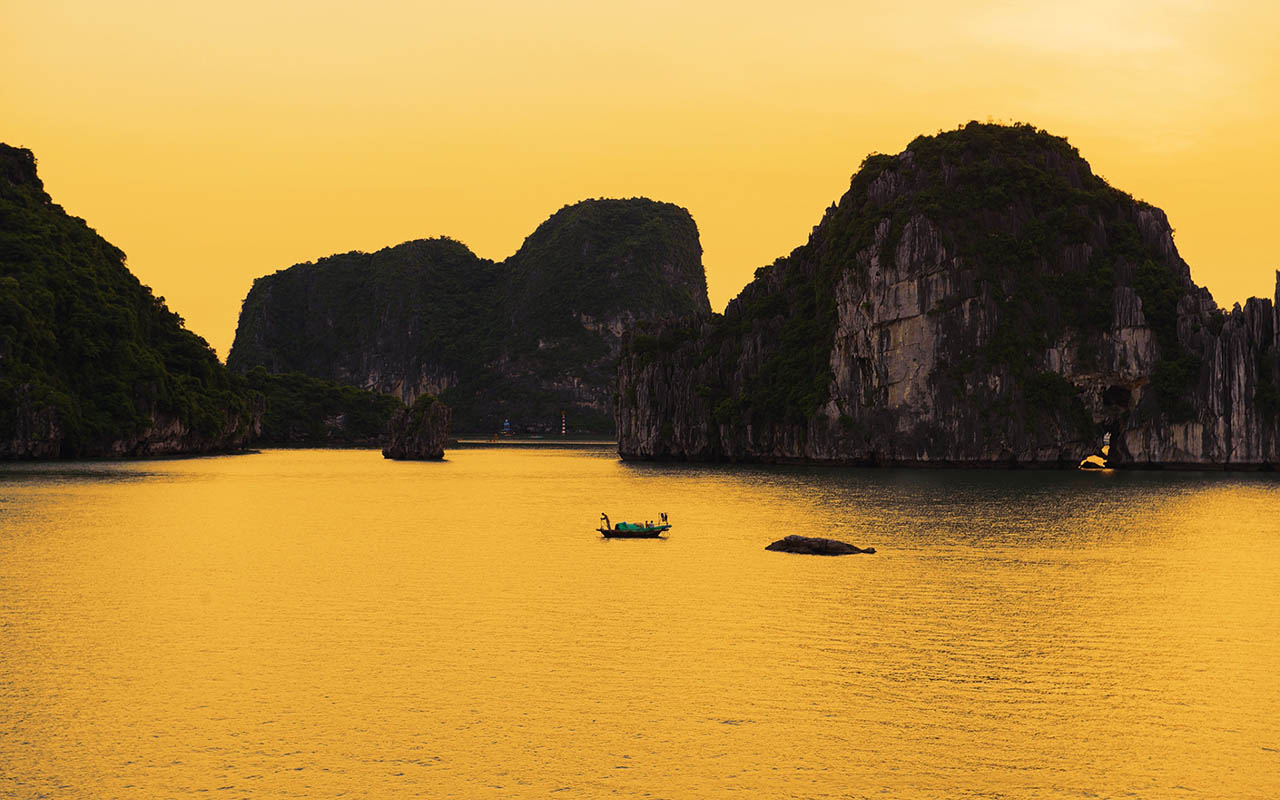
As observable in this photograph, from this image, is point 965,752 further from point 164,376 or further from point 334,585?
point 164,376

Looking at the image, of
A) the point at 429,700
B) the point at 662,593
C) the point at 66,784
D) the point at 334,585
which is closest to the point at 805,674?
the point at 429,700

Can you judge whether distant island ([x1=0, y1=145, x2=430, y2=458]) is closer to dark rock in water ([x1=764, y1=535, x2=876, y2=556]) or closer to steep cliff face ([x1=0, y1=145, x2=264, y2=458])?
steep cliff face ([x1=0, y1=145, x2=264, y2=458])

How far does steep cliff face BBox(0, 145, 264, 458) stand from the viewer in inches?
4870

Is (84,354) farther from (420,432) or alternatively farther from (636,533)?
(636,533)

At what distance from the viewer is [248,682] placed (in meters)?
25.2

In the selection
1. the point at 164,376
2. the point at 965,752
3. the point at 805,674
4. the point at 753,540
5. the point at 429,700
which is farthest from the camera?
the point at 164,376

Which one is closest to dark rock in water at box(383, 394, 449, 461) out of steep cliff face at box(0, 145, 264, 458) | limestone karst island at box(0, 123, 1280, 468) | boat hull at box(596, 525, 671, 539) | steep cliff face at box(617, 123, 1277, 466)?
steep cliff face at box(0, 145, 264, 458)

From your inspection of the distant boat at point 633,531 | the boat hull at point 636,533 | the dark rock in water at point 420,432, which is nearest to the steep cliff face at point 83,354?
the dark rock in water at point 420,432

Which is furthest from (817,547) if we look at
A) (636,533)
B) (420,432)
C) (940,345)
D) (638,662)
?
(420,432)

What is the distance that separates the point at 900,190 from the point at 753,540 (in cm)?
8206

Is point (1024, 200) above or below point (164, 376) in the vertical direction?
above

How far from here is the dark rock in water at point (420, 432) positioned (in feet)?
517

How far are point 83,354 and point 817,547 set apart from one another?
116 m

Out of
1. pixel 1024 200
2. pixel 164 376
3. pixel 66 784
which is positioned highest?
pixel 1024 200
